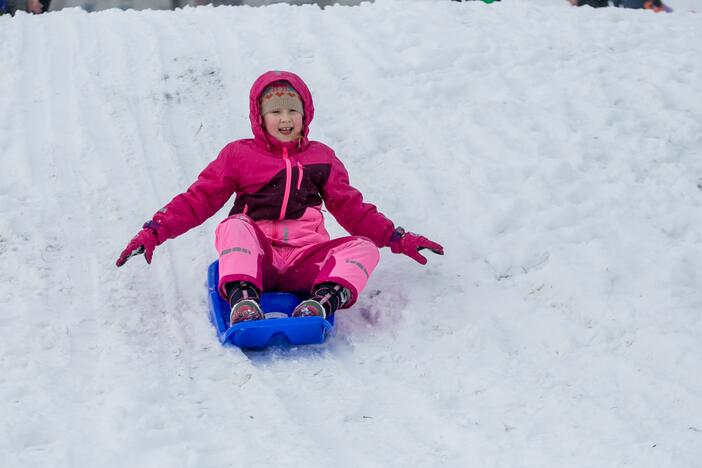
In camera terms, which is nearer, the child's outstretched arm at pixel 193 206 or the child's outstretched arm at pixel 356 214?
the child's outstretched arm at pixel 193 206

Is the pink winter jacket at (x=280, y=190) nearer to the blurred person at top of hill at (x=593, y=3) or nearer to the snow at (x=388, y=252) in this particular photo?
the snow at (x=388, y=252)

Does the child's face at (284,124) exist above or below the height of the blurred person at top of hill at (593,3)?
below

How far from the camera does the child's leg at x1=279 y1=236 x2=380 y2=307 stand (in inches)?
126

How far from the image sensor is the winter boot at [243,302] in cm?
293

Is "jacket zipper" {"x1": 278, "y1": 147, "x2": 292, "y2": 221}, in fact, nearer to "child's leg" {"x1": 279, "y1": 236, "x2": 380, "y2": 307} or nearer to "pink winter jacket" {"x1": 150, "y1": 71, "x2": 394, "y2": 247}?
"pink winter jacket" {"x1": 150, "y1": 71, "x2": 394, "y2": 247}

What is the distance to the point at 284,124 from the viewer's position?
3539 millimetres

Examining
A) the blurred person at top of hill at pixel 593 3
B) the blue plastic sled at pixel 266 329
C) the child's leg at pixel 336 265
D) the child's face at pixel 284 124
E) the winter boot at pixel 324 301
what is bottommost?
the blue plastic sled at pixel 266 329

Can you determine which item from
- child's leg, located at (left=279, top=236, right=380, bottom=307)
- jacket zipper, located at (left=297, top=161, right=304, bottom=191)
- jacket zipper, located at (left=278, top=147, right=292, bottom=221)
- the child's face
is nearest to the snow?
child's leg, located at (left=279, top=236, right=380, bottom=307)

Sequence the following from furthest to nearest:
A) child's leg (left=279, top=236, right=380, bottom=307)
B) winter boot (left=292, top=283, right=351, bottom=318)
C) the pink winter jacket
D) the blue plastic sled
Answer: the pink winter jacket
child's leg (left=279, top=236, right=380, bottom=307)
winter boot (left=292, top=283, right=351, bottom=318)
the blue plastic sled

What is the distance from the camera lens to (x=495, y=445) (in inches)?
98.7

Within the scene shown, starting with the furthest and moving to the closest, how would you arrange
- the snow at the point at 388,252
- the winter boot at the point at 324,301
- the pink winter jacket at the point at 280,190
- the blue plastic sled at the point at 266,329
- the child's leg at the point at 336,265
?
the pink winter jacket at the point at 280,190 < the child's leg at the point at 336,265 < the winter boot at the point at 324,301 < the blue plastic sled at the point at 266,329 < the snow at the point at 388,252

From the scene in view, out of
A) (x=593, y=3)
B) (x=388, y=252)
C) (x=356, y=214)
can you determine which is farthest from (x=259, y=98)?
(x=593, y=3)

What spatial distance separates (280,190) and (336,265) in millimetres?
504

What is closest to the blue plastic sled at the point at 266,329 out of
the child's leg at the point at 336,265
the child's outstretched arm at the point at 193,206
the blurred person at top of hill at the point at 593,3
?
the child's leg at the point at 336,265
